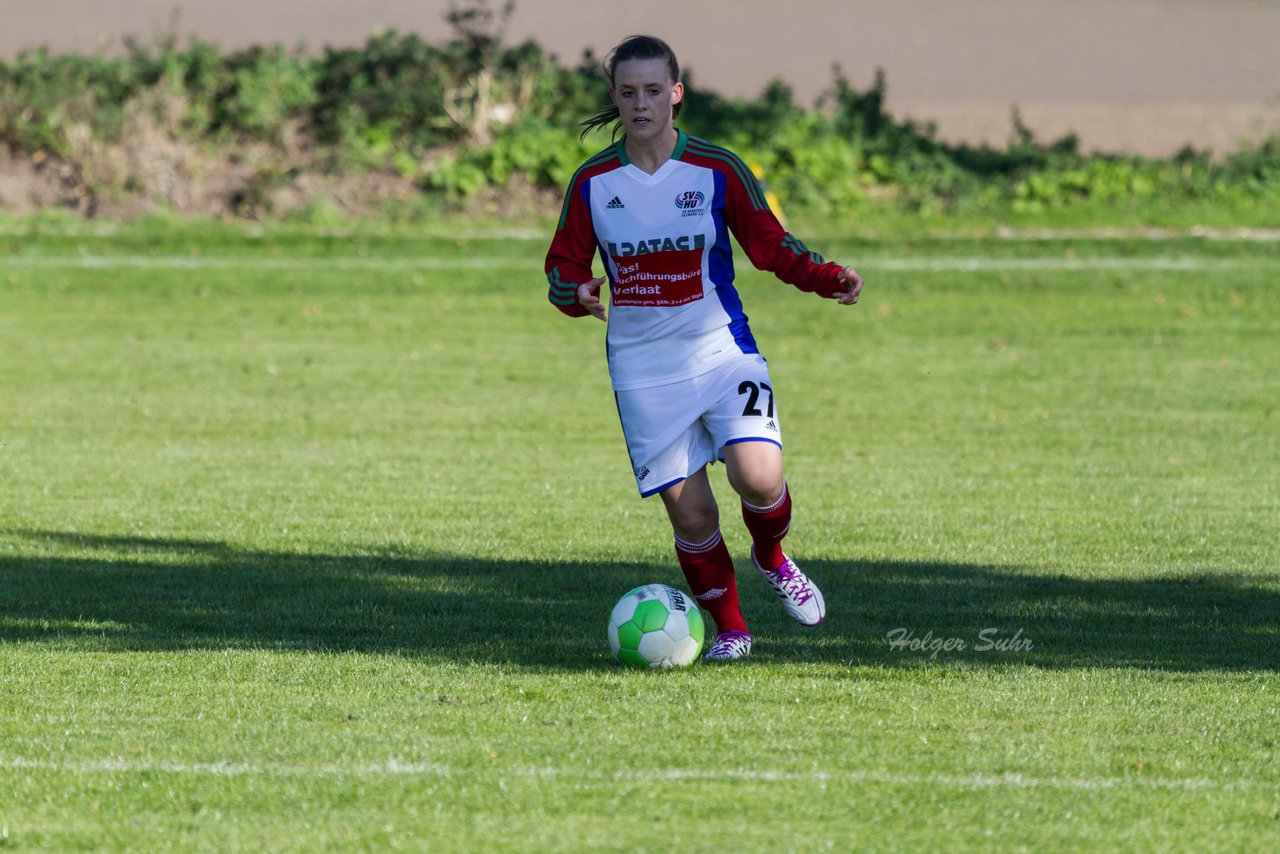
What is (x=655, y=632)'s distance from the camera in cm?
646

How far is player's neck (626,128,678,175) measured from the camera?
6559mm

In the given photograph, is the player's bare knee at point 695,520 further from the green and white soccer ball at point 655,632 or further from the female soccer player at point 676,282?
the green and white soccer ball at point 655,632

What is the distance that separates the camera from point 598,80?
27.0 m

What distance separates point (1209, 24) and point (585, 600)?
25918mm

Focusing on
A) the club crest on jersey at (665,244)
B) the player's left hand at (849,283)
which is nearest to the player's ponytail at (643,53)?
the club crest on jersey at (665,244)

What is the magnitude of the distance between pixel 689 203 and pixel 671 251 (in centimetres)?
18

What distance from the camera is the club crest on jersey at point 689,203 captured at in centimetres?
649

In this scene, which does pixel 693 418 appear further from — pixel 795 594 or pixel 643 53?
pixel 643 53

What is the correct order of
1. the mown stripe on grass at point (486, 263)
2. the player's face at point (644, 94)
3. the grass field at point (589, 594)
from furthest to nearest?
1. the mown stripe on grass at point (486, 263)
2. the player's face at point (644, 94)
3. the grass field at point (589, 594)

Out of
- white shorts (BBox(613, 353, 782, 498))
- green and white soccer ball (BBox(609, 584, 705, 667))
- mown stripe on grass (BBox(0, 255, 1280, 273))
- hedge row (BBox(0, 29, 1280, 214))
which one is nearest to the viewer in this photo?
green and white soccer ball (BBox(609, 584, 705, 667))

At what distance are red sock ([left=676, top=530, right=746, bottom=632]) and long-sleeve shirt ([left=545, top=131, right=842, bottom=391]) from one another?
694 mm

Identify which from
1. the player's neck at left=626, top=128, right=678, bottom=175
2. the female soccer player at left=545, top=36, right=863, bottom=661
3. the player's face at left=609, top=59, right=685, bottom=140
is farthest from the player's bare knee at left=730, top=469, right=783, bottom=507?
the player's face at left=609, top=59, right=685, bottom=140

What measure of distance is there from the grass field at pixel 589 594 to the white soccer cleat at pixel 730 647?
17cm

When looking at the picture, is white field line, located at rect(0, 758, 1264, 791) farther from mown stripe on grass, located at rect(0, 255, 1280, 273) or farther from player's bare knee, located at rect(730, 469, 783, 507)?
mown stripe on grass, located at rect(0, 255, 1280, 273)
